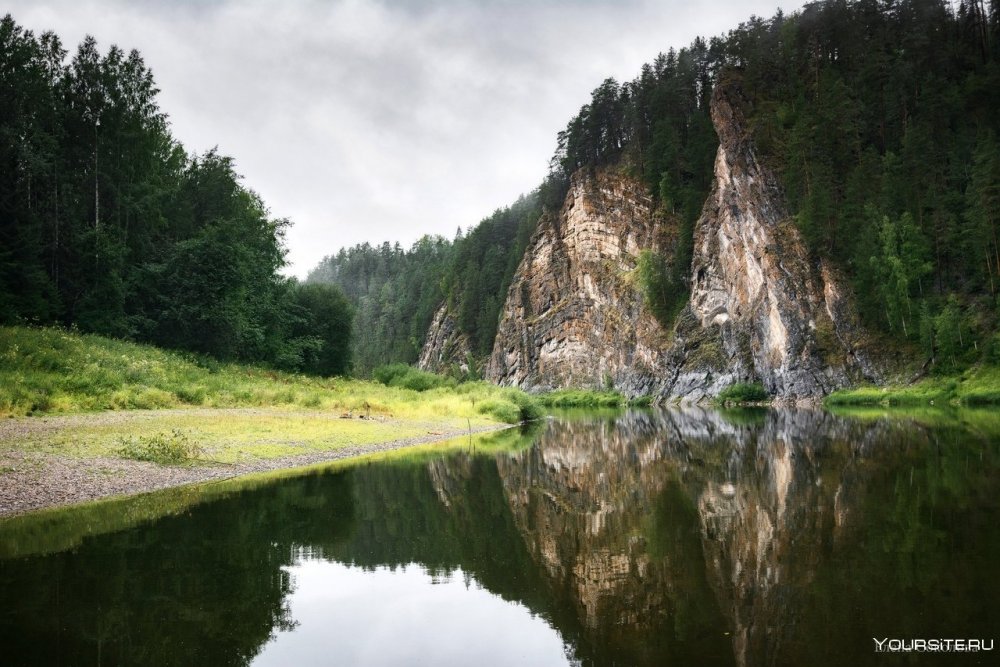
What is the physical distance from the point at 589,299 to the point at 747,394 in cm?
3356

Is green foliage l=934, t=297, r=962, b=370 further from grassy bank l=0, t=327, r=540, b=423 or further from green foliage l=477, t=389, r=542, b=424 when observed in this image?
grassy bank l=0, t=327, r=540, b=423

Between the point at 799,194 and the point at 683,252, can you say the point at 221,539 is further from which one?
the point at 683,252

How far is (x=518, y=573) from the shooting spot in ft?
27.8

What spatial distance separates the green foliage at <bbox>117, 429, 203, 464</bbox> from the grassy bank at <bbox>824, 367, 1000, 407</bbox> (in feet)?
153

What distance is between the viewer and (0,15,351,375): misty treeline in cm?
3359

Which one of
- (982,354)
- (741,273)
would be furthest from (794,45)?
(982,354)

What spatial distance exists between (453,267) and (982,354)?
101 metres

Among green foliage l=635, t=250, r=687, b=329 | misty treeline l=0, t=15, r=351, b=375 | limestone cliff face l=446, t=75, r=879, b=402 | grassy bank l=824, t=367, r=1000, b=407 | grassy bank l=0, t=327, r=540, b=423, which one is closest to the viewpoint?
grassy bank l=0, t=327, r=540, b=423

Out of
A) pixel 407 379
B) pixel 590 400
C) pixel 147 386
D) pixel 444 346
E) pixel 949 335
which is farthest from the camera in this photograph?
pixel 444 346

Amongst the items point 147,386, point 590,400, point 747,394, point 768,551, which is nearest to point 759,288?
point 747,394

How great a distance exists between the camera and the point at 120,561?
27.9 ft

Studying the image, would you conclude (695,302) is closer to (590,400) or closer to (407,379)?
(590,400)

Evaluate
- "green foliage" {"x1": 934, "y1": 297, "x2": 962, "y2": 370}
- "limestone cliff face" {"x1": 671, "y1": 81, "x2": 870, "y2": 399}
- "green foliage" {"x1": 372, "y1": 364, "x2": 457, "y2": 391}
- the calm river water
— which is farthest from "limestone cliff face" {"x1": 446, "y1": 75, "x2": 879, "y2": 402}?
the calm river water

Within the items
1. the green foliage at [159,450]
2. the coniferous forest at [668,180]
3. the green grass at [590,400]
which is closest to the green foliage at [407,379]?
the coniferous forest at [668,180]
